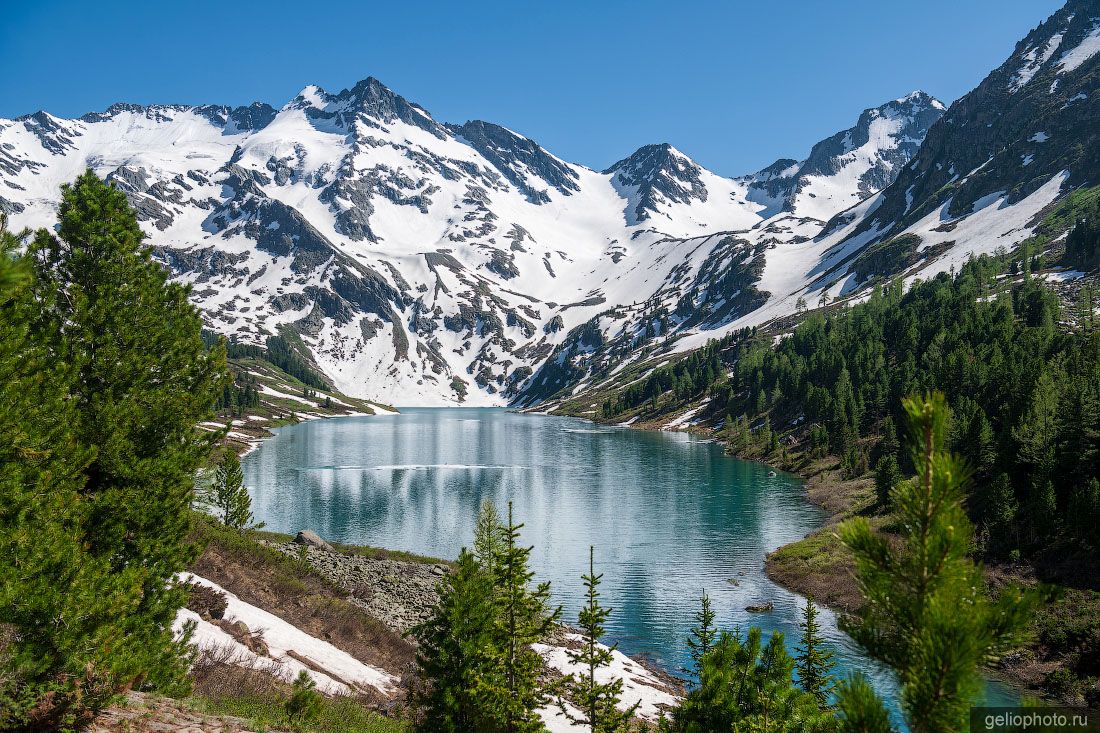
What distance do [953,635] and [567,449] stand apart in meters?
146

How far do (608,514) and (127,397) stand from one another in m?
70.0

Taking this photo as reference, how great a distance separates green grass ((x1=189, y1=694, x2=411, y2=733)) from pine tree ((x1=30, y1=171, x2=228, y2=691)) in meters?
1.57

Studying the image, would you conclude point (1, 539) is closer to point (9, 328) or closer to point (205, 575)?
point (9, 328)

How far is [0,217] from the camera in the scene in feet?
29.9

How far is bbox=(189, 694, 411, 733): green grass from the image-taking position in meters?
14.9

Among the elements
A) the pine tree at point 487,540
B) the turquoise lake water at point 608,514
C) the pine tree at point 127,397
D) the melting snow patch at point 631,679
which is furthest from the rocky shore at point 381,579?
the pine tree at point 127,397

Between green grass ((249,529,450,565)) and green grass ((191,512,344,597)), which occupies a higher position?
green grass ((191,512,344,597))

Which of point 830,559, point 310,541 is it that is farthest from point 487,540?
point 830,559

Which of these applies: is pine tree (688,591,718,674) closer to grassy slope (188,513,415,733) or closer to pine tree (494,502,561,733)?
pine tree (494,502,561,733)

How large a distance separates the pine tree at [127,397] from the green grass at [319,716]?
61.6 inches

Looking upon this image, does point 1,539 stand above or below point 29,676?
above

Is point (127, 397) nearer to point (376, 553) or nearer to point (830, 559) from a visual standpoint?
point (376, 553)

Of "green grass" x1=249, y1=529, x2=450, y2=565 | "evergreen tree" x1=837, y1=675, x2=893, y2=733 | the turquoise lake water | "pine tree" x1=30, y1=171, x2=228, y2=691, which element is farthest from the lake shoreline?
"green grass" x1=249, y1=529, x2=450, y2=565

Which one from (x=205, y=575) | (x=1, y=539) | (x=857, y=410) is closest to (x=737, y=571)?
(x=205, y=575)
